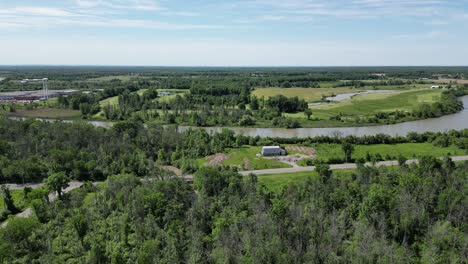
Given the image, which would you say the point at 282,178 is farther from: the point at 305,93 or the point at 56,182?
the point at 305,93

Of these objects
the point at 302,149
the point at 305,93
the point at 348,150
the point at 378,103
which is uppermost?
the point at 305,93

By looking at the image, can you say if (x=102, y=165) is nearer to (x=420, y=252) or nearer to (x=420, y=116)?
(x=420, y=252)

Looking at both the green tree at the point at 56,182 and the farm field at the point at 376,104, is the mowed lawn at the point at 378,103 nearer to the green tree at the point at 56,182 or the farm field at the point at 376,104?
the farm field at the point at 376,104

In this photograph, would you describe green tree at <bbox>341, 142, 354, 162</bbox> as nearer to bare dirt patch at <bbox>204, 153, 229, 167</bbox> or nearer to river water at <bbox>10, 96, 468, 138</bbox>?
bare dirt patch at <bbox>204, 153, 229, 167</bbox>

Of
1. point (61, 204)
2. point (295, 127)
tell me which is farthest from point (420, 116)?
point (61, 204)

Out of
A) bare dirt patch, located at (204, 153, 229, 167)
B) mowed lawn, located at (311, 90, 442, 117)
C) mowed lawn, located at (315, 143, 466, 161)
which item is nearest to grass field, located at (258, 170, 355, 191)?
mowed lawn, located at (315, 143, 466, 161)

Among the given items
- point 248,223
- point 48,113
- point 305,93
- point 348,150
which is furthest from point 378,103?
point 48,113
